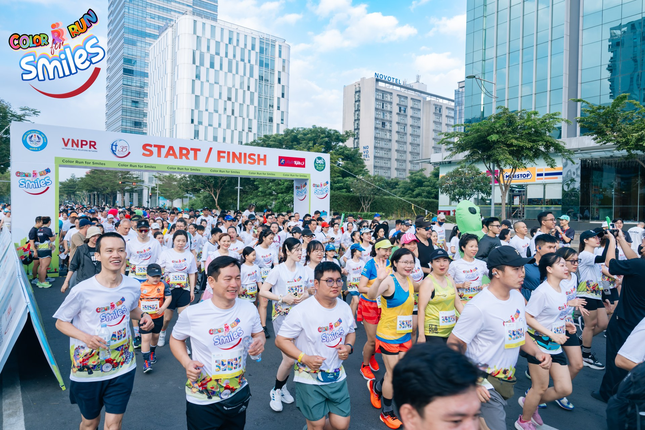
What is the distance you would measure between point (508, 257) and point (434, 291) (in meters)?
1.07

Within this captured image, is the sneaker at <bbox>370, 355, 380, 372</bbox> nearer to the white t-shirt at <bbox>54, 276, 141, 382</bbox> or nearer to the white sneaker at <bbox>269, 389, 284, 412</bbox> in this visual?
the white sneaker at <bbox>269, 389, 284, 412</bbox>

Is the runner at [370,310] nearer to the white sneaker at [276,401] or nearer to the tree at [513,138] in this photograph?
the white sneaker at [276,401]

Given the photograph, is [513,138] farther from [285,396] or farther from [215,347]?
[215,347]

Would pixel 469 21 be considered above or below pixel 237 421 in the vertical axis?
above

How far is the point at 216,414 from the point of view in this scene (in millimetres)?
2666

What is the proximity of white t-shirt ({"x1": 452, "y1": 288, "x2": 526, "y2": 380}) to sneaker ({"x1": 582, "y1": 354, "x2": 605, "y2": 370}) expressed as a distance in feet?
10.7

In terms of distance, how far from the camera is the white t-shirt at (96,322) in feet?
9.64

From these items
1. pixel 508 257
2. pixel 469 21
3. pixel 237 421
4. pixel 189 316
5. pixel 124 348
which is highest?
pixel 469 21

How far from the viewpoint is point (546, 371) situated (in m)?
3.47

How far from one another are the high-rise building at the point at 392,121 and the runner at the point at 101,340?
72.8m

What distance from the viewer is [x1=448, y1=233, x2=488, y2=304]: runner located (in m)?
5.04

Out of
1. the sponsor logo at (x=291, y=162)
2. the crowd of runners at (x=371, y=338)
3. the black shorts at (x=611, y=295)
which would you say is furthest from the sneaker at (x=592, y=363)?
the sponsor logo at (x=291, y=162)

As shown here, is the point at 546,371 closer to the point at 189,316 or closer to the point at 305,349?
the point at 305,349

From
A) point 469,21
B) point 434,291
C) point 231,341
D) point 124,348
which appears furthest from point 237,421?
point 469,21
